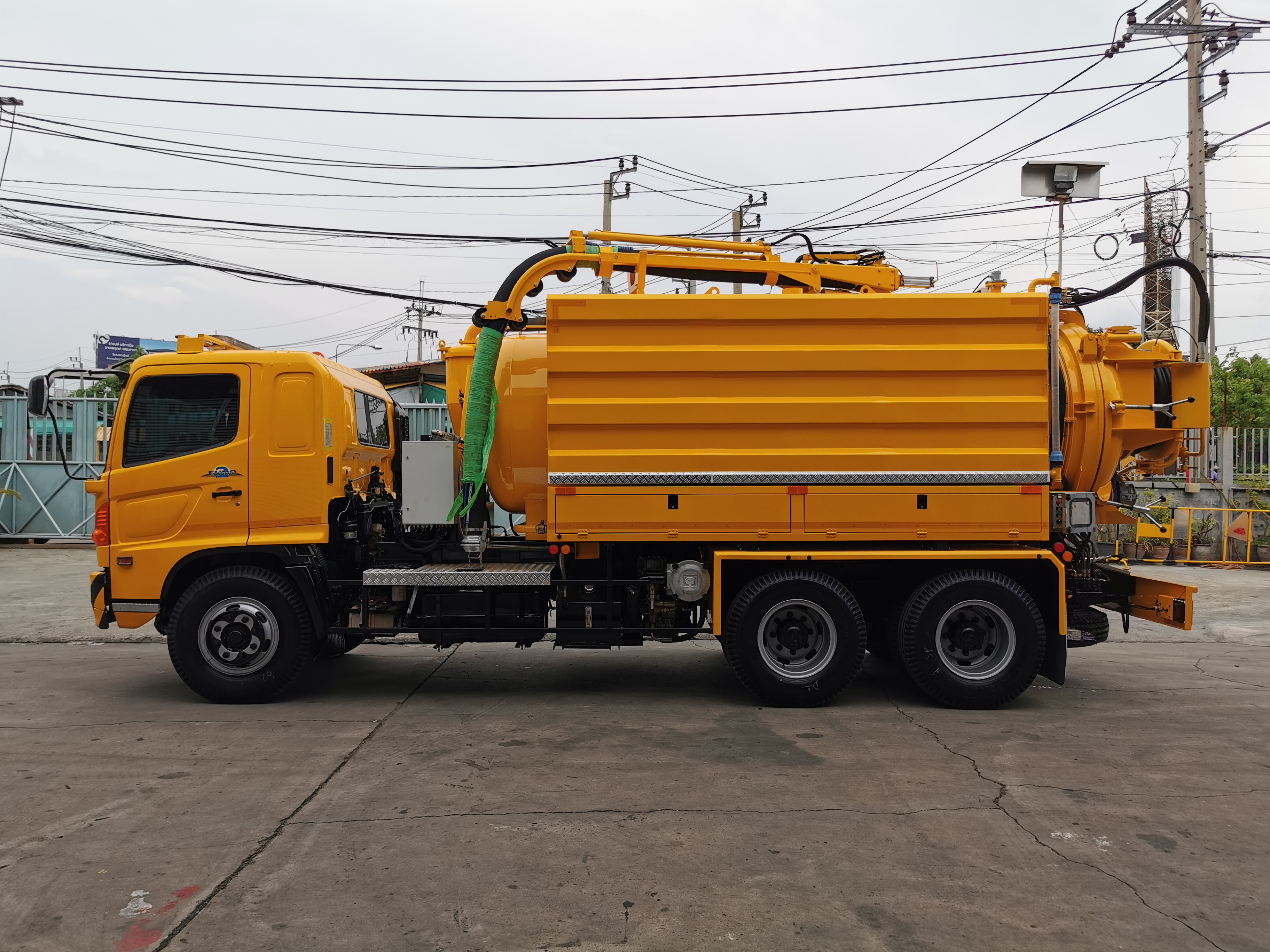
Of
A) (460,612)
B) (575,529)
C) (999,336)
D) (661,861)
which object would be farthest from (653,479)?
(661,861)

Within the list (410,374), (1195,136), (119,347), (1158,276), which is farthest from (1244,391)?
(119,347)

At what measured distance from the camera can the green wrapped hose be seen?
6.97 m

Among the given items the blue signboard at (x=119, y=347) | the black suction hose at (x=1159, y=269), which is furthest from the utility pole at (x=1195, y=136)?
the blue signboard at (x=119, y=347)

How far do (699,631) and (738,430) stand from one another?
160 cm

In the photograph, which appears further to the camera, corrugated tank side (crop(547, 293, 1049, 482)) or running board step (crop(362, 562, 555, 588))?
running board step (crop(362, 562, 555, 588))

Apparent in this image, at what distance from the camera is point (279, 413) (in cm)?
685

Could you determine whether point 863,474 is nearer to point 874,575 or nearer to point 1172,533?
point 874,575

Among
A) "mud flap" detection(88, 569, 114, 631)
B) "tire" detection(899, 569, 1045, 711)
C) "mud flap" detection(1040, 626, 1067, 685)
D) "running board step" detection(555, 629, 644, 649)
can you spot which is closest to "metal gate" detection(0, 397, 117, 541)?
"mud flap" detection(88, 569, 114, 631)

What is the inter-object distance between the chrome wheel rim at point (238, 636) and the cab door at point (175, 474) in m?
0.46

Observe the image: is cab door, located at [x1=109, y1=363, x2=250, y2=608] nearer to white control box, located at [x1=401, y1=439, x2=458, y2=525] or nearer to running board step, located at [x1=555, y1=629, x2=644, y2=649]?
→ white control box, located at [x1=401, y1=439, x2=458, y2=525]

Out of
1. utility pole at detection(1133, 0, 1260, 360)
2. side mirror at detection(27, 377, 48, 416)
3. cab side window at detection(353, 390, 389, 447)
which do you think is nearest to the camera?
side mirror at detection(27, 377, 48, 416)

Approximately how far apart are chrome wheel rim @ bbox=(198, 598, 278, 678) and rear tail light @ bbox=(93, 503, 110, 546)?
0.97 m

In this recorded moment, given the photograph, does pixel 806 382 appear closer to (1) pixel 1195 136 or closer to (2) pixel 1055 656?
(2) pixel 1055 656

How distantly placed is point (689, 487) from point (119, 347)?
78256 mm
